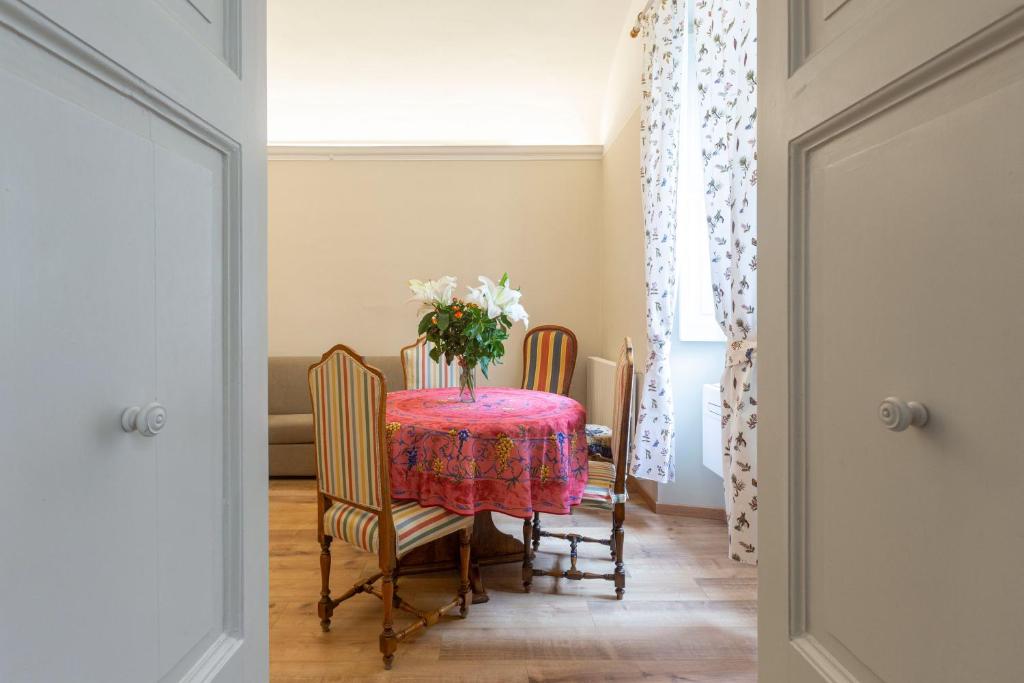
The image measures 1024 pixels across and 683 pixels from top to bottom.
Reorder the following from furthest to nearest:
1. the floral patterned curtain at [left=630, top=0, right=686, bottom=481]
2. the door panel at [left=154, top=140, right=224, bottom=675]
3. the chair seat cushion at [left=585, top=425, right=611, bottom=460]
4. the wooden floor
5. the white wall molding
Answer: the white wall molding
the chair seat cushion at [left=585, top=425, right=611, bottom=460]
the floral patterned curtain at [left=630, top=0, right=686, bottom=481]
the wooden floor
the door panel at [left=154, top=140, right=224, bottom=675]

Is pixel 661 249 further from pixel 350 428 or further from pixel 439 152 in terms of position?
pixel 439 152

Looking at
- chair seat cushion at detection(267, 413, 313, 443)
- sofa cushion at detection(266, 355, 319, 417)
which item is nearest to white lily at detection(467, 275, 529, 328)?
chair seat cushion at detection(267, 413, 313, 443)

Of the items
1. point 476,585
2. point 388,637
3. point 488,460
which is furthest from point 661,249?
point 388,637

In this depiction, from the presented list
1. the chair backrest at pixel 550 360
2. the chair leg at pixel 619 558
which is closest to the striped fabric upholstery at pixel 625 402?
the chair leg at pixel 619 558

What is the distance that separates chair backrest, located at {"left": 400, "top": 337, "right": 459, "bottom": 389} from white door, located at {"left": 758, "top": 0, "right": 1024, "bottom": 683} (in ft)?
11.0

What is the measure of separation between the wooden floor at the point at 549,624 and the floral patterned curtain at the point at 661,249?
53cm

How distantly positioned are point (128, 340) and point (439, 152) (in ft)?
17.3

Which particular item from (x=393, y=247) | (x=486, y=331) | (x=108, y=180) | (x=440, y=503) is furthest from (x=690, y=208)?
(x=108, y=180)

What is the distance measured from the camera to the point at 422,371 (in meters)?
3.96

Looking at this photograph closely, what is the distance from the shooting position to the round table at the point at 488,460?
7.70ft

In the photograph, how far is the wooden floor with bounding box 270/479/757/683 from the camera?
2068 millimetres

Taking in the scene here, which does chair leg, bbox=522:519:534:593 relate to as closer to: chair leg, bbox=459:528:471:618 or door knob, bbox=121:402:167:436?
chair leg, bbox=459:528:471:618

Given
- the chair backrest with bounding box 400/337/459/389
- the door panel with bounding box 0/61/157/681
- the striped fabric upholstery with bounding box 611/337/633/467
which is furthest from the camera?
the chair backrest with bounding box 400/337/459/389

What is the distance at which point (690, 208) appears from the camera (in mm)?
3729
